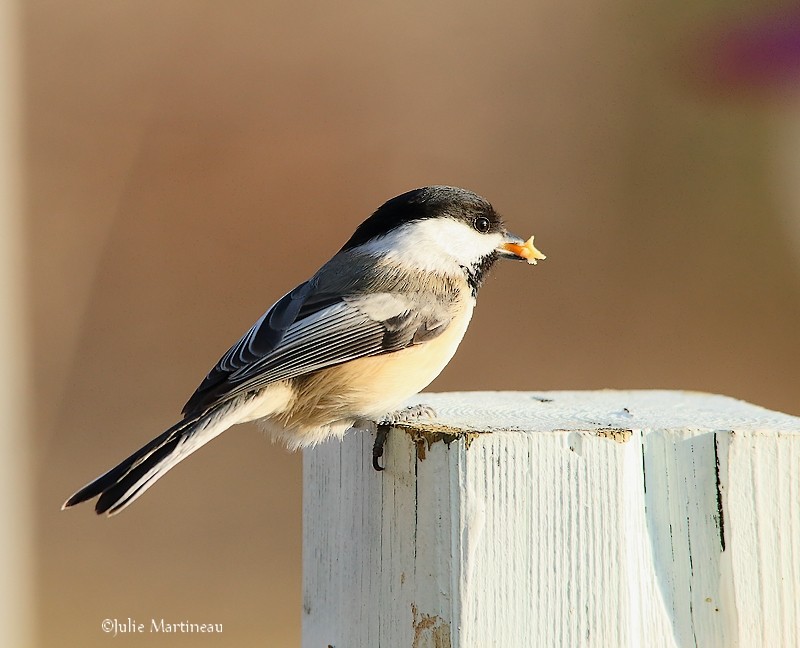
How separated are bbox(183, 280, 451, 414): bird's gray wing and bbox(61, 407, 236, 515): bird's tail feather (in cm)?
8

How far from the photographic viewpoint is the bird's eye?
8.85 ft

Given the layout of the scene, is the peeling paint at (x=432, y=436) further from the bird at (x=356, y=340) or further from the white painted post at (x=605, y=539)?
the bird at (x=356, y=340)

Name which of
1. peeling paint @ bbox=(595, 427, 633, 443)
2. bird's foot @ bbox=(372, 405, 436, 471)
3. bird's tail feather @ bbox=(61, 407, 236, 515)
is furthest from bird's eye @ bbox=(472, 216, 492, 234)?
→ peeling paint @ bbox=(595, 427, 633, 443)

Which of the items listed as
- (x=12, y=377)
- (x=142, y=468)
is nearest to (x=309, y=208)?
(x=12, y=377)

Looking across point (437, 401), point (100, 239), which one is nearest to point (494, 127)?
point (100, 239)

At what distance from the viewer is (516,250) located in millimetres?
2762

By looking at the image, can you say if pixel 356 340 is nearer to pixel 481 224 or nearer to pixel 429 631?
Result: pixel 481 224

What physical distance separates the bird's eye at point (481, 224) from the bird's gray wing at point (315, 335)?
0.30 metres

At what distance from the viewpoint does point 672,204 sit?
4.51 meters

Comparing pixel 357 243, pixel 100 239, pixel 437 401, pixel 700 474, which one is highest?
pixel 100 239

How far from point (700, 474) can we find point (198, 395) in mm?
1178

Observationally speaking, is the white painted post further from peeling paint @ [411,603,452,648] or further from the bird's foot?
the bird's foot

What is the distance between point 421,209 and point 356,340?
1.42 feet

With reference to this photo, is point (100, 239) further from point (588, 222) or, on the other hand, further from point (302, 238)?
point (588, 222)
